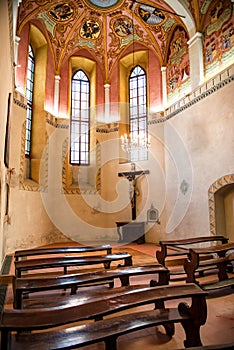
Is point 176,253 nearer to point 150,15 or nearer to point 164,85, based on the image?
point 164,85

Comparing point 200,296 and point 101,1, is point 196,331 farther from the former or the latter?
point 101,1

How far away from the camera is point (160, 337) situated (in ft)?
9.78

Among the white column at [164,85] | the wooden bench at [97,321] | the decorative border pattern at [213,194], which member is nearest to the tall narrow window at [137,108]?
the white column at [164,85]

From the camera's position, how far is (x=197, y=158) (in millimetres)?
8406

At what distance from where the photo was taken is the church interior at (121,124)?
7953mm

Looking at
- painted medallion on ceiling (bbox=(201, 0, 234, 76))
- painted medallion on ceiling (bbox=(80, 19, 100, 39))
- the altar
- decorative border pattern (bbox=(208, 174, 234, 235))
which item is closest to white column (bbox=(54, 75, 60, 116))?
painted medallion on ceiling (bbox=(80, 19, 100, 39))

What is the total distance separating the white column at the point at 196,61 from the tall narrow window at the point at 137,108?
269 cm

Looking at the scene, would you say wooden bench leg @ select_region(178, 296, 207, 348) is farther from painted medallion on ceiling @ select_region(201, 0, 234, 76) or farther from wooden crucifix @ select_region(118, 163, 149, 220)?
wooden crucifix @ select_region(118, 163, 149, 220)

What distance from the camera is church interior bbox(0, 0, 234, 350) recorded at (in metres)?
7.95

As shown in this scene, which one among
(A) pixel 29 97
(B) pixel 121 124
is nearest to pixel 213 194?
(B) pixel 121 124

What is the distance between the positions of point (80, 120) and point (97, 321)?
32.7 ft

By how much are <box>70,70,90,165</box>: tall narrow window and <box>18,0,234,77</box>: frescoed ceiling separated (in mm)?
1134

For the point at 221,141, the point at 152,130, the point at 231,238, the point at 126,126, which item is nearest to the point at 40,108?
the point at 126,126

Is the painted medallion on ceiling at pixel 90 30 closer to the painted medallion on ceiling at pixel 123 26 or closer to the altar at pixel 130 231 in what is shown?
the painted medallion on ceiling at pixel 123 26
